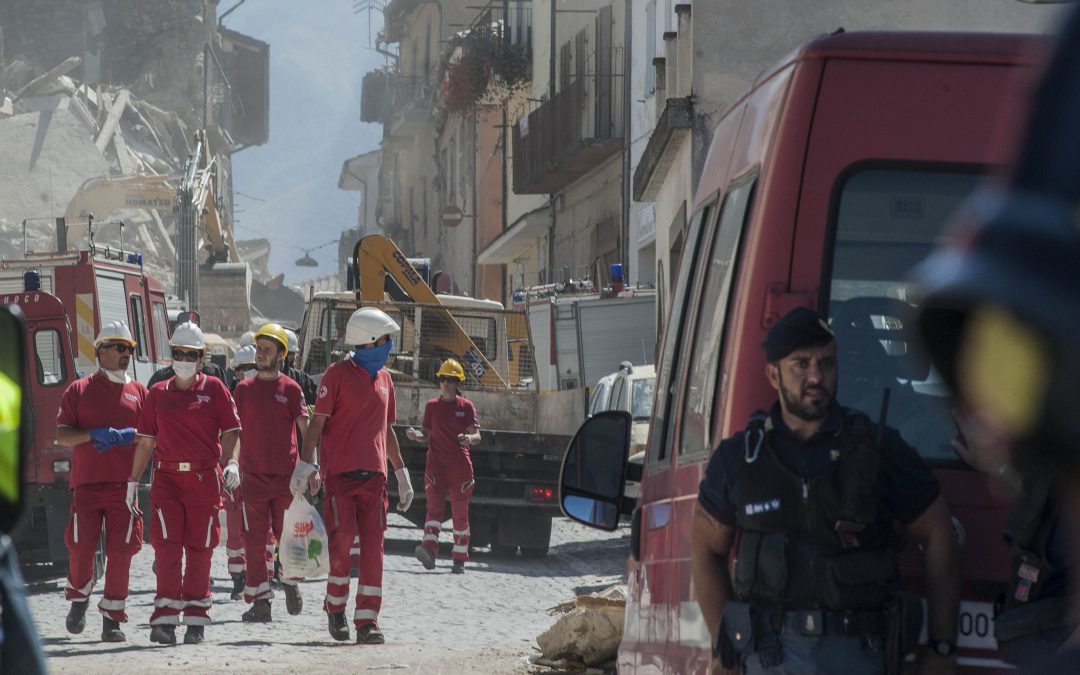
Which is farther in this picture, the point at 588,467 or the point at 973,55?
the point at 588,467

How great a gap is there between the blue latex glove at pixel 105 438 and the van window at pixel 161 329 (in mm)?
9584

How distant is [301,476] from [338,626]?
3.14ft

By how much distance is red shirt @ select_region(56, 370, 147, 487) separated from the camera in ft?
37.4

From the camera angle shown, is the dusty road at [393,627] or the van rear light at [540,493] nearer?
the dusty road at [393,627]

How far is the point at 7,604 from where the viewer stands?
186 centimetres

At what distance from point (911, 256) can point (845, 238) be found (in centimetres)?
17

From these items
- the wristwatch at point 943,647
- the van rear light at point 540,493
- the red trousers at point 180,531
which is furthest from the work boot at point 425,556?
the wristwatch at point 943,647

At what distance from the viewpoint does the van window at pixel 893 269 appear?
3701mm

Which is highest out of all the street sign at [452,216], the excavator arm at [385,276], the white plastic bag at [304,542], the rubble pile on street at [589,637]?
the street sign at [452,216]

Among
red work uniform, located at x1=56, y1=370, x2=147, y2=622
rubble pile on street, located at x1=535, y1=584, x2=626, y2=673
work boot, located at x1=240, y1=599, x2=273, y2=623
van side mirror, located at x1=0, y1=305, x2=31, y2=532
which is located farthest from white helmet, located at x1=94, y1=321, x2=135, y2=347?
van side mirror, located at x1=0, y1=305, x2=31, y2=532

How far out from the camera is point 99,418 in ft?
37.9

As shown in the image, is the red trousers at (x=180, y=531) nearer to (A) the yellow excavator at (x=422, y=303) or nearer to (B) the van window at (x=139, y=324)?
(B) the van window at (x=139, y=324)

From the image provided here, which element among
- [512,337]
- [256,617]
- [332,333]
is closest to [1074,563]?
[256,617]

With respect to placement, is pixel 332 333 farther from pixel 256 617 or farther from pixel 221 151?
pixel 221 151
